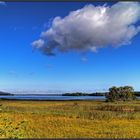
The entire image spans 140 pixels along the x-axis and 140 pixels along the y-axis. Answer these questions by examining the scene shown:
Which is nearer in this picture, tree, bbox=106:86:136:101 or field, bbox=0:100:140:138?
field, bbox=0:100:140:138

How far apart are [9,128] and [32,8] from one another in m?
4.31

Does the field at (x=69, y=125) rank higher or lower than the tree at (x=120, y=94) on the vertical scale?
lower

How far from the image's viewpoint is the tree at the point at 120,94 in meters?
42.2

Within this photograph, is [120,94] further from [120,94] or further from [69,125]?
[69,125]

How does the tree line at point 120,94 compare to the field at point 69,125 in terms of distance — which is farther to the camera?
the tree line at point 120,94

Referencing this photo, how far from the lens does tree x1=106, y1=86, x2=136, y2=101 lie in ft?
138

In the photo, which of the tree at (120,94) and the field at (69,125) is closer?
the field at (69,125)

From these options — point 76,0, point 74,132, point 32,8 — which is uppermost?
point 32,8

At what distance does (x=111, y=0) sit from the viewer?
17.6 ft

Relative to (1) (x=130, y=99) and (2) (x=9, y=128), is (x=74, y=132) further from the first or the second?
(1) (x=130, y=99)

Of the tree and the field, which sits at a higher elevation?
the tree

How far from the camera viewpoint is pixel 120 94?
42875 mm

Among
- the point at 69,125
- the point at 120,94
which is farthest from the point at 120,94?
the point at 69,125

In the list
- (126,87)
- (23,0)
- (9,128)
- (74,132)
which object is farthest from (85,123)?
(126,87)
